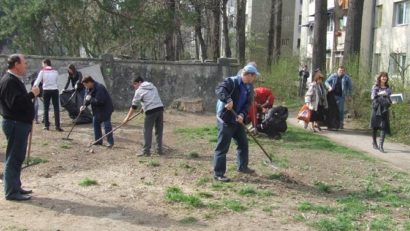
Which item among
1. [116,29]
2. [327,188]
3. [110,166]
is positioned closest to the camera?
[327,188]

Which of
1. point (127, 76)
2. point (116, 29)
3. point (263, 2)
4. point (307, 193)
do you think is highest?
point (263, 2)

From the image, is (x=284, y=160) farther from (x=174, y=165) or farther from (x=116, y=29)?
(x=116, y=29)

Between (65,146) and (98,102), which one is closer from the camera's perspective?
(98,102)

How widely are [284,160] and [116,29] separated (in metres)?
22.8

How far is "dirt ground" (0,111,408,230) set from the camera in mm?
6215

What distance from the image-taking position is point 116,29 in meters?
31.5

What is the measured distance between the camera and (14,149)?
6.80 metres

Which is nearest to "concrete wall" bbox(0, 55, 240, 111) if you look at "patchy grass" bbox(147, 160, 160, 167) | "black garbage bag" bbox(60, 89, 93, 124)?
"black garbage bag" bbox(60, 89, 93, 124)

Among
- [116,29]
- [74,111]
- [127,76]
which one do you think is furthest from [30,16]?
[74,111]

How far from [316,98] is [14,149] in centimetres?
955

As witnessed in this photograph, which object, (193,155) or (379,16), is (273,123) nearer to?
(193,155)

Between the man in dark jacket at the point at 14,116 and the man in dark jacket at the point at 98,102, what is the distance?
4227mm

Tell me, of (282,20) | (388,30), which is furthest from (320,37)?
(282,20)

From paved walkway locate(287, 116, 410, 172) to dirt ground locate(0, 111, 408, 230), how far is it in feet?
2.39
